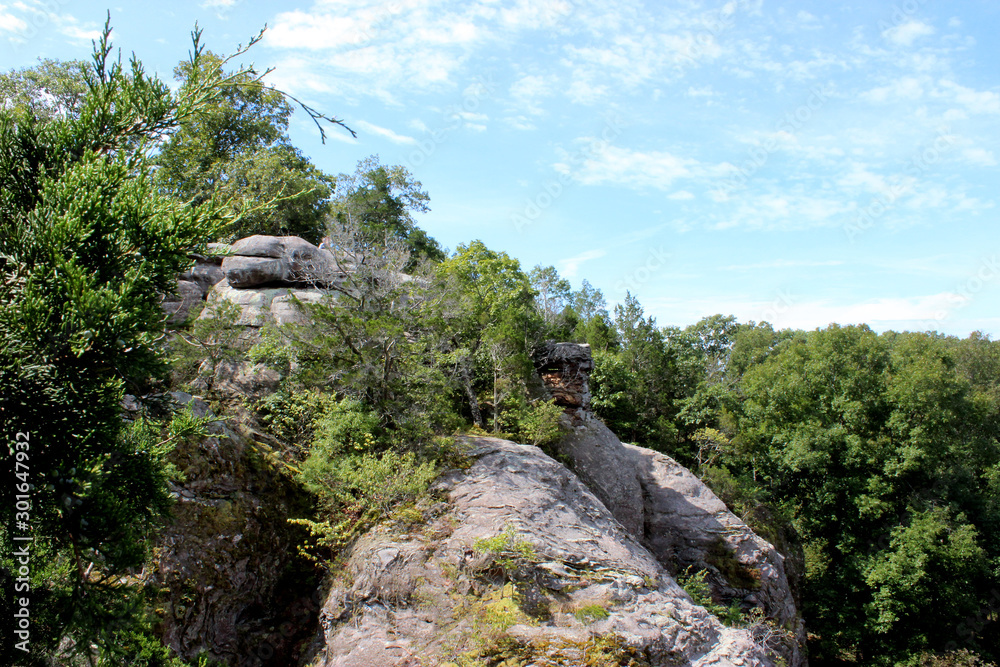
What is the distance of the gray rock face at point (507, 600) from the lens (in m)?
6.96

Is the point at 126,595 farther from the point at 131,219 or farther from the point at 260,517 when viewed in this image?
the point at 260,517

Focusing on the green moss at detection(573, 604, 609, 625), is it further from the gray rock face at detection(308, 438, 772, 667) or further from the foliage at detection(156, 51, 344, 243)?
the foliage at detection(156, 51, 344, 243)

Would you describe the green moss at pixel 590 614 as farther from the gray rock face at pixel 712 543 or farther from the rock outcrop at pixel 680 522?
the gray rock face at pixel 712 543

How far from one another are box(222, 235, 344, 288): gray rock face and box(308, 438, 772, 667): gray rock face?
9436 millimetres

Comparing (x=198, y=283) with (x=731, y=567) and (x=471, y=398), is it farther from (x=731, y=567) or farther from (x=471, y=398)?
(x=731, y=567)

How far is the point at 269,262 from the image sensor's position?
16.2 metres

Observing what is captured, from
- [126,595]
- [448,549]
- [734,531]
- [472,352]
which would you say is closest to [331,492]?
[448,549]

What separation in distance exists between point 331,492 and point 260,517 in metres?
1.16

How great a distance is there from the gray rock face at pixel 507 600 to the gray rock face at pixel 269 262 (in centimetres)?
944

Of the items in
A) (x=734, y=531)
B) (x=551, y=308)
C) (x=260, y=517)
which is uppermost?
(x=551, y=308)

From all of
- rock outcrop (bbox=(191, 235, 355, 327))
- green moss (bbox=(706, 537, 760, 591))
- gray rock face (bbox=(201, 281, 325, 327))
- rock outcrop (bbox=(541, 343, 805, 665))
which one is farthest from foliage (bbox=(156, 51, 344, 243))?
green moss (bbox=(706, 537, 760, 591))

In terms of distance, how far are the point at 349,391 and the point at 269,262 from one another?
7438 millimetres

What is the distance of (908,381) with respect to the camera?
72.8 ft

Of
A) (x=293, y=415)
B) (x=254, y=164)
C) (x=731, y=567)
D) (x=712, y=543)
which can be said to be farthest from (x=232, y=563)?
(x=254, y=164)
